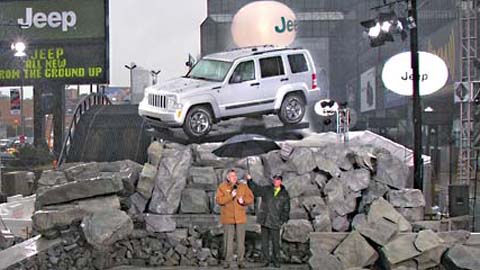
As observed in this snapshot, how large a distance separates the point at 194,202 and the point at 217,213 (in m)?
0.38

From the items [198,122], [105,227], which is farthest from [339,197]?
[105,227]

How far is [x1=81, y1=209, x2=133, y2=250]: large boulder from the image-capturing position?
8125 mm

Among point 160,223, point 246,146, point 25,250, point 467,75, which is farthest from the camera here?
point 467,75

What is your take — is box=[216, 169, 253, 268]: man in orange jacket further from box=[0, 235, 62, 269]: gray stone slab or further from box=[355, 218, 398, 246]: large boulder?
box=[0, 235, 62, 269]: gray stone slab

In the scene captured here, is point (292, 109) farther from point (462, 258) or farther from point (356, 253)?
point (462, 258)

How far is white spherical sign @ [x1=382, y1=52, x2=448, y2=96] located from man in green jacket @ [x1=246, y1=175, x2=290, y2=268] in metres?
4.06

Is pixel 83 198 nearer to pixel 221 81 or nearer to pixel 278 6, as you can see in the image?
pixel 221 81

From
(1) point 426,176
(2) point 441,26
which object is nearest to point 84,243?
(1) point 426,176

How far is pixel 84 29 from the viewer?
12953mm

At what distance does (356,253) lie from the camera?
8062mm

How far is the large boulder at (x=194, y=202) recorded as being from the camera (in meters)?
9.32

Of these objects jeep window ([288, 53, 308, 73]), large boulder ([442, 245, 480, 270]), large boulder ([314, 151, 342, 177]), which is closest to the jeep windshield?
jeep window ([288, 53, 308, 73])

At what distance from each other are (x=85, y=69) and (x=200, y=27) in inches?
116

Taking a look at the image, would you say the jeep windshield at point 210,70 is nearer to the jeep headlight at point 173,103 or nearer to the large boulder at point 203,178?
the jeep headlight at point 173,103
